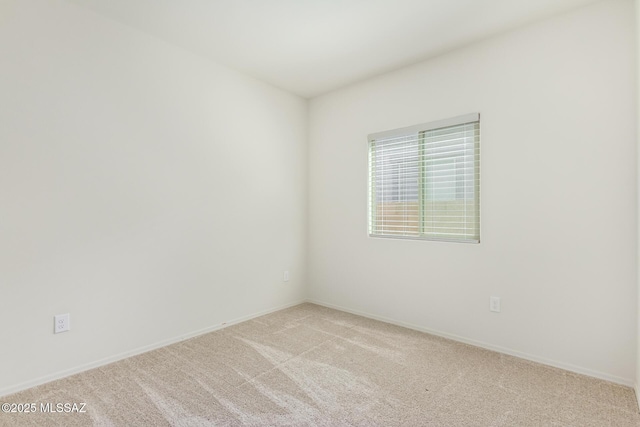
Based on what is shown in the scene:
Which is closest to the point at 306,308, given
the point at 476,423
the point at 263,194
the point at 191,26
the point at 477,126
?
the point at 263,194

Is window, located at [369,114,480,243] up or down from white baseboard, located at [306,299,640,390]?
up

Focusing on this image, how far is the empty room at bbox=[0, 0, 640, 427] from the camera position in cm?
192

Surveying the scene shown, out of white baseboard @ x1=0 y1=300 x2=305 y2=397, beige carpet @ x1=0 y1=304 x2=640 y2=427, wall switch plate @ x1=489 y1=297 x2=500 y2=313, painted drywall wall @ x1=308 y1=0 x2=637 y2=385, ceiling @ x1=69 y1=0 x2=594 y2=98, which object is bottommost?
beige carpet @ x1=0 y1=304 x2=640 y2=427

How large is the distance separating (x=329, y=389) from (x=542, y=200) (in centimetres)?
198

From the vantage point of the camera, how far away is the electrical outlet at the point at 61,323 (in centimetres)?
207

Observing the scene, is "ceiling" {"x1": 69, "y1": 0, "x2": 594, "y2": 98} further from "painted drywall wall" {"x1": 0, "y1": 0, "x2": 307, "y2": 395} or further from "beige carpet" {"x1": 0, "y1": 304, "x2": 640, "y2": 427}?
"beige carpet" {"x1": 0, "y1": 304, "x2": 640, "y2": 427}

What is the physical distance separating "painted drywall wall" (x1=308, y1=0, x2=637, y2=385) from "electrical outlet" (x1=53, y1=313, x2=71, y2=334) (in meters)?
2.57

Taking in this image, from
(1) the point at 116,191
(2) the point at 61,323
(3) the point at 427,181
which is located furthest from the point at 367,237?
(2) the point at 61,323

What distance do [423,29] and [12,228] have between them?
3071 mm

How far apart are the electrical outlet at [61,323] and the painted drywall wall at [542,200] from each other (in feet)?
8.42

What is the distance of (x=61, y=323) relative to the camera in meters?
2.09

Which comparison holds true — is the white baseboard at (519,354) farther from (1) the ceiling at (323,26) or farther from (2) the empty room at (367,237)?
(1) the ceiling at (323,26)

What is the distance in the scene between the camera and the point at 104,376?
211 cm

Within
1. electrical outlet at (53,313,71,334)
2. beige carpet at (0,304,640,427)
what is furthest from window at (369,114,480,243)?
electrical outlet at (53,313,71,334)
